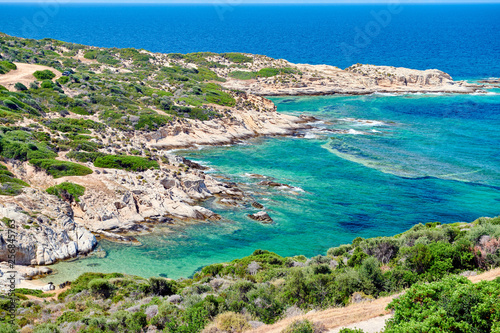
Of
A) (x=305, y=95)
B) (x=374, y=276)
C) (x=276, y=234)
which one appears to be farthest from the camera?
(x=305, y=95)

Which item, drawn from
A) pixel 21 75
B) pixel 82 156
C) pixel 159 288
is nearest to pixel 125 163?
pixel 82 156

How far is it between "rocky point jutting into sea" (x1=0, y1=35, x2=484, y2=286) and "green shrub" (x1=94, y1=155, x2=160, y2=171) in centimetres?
12

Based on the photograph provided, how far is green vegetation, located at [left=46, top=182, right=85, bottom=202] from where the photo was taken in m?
42.1

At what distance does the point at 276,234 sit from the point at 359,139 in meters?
40.0

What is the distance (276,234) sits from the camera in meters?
44.0

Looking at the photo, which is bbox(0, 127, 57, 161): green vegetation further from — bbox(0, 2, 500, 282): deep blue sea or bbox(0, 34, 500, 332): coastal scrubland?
bbox(0, 2, 500, 282): deep blue sea

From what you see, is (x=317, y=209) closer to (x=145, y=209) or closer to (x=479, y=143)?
(x=145, y=209)

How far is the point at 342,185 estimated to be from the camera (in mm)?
57219

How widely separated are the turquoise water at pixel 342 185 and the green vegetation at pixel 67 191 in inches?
283

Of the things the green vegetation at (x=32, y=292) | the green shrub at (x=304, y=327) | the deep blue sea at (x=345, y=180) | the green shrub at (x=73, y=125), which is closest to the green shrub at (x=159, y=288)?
the green vegetation at (x=32, y=292)

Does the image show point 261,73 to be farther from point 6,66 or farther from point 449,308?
point 449,308

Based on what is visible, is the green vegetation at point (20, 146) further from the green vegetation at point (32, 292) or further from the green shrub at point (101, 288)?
the green shrub at point (101, 288)

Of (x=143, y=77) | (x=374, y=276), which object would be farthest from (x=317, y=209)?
(x=143, y=77)

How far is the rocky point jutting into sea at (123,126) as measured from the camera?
3969 cm
